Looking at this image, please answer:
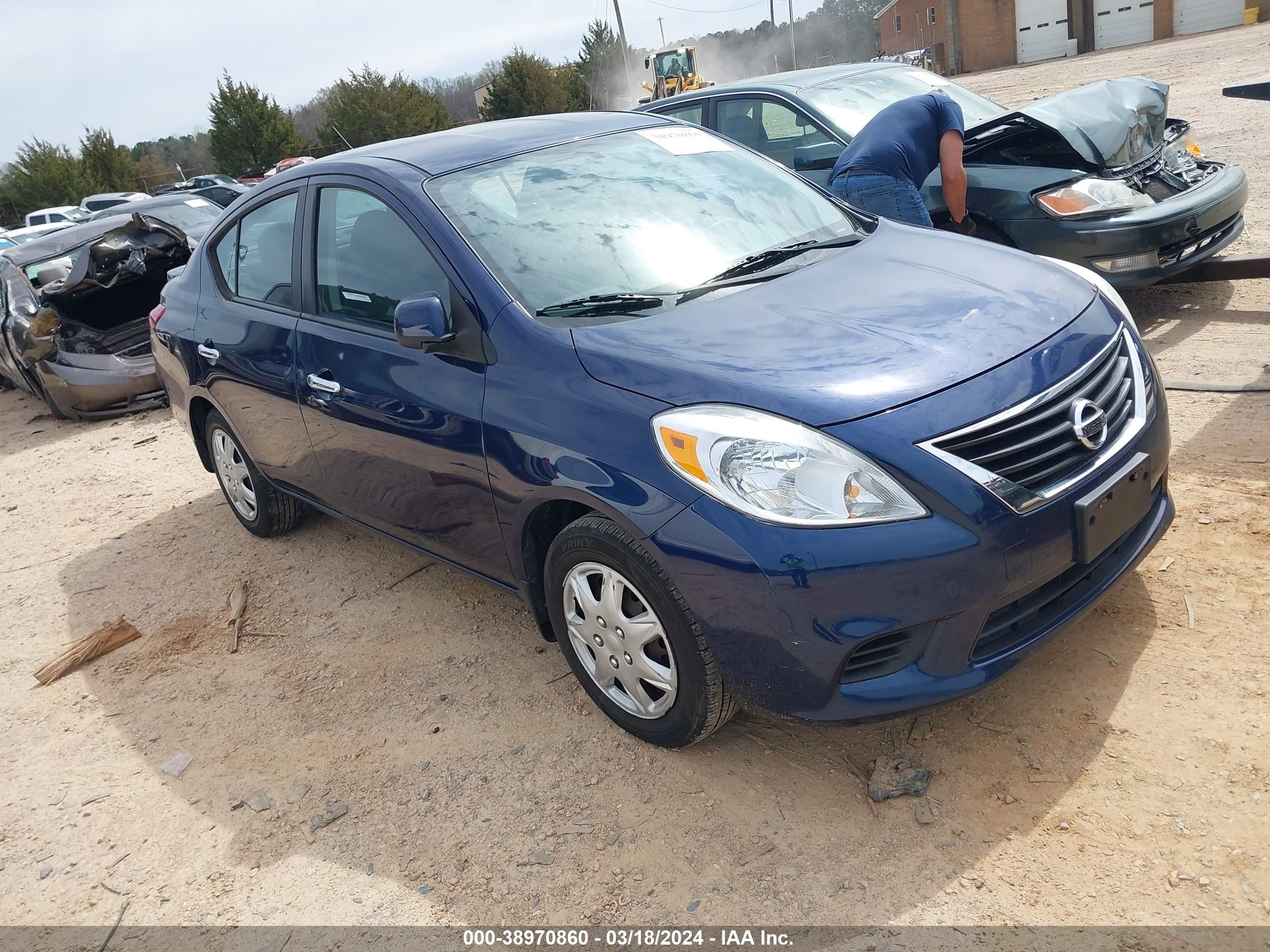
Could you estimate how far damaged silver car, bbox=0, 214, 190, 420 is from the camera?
8.83 m

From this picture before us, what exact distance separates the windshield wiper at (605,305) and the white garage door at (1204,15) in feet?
137

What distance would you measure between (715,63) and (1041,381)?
65.2 meters

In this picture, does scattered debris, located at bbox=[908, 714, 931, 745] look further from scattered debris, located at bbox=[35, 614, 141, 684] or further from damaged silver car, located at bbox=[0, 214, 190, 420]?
damaged silver car, located at bbox=[0, 214, 190, 420]

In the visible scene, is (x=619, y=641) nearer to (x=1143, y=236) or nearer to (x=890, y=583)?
(x=890, y=583)

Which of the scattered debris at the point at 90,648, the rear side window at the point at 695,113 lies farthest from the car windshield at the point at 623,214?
the rear side window at the point at 695,113

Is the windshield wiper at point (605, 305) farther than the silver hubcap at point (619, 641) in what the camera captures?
Yes

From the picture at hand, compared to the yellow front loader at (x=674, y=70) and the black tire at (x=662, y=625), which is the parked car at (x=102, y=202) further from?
the black tire at (x=662, y=625)

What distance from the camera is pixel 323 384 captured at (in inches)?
150

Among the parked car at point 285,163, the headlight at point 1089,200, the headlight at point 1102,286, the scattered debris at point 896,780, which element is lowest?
the scattered debris at point 896,780

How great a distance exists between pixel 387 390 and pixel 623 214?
102 centimetres

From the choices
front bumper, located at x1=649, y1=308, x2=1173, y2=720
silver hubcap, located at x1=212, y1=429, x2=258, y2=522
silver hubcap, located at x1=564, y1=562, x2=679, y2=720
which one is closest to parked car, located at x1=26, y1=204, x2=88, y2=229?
silver hubcap, located at x1=212, y1=429, x2=258, y2=522

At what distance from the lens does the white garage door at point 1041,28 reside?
4106cm

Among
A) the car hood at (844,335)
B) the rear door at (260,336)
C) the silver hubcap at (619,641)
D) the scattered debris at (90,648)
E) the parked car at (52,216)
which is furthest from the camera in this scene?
the parked car at (52,216)

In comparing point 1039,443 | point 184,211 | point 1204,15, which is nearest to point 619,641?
point 1039,443
